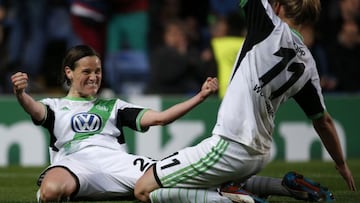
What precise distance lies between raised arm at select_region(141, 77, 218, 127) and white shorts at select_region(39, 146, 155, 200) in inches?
Answer: 12.5

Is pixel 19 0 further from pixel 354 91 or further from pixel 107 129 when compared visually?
pixel 107 129

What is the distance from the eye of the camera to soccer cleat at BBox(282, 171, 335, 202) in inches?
270

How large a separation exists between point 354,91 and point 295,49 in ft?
28.6

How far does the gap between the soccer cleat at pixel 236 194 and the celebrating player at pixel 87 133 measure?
0.81m

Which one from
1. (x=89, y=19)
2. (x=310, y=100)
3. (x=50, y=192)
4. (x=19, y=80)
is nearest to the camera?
(x=310, y=100)

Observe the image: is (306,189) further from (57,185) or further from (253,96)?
(57,185)

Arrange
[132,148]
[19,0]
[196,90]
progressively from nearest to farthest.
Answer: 1. [132,148]
2. [196,90]
3. [19,0]

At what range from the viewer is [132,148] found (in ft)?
40.8

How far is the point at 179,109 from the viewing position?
6.77 m

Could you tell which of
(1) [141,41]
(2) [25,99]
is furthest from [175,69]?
(2) [25,99]

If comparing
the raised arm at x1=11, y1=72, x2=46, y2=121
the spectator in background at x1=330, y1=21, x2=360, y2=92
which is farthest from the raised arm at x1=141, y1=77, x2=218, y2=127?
the spectator in background at x1=330, y1=21, x2=360, y2=92

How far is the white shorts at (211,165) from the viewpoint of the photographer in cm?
628

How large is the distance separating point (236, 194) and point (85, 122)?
1.54 m

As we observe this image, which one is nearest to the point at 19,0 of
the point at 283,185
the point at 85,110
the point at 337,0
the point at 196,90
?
the point at 196,90
